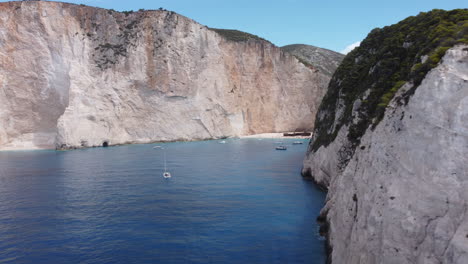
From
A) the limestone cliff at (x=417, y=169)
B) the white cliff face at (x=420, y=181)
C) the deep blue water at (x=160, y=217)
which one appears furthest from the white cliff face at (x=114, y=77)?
the white cliff face at (x=420, y=181)

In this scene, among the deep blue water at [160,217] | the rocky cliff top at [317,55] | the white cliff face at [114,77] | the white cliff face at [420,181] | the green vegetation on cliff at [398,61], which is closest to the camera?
the white cliff face at [420,181]

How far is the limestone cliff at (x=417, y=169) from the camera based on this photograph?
23.2 ft

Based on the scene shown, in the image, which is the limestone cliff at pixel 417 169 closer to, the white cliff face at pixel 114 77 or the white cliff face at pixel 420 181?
the white cliff face at pixel 420 181

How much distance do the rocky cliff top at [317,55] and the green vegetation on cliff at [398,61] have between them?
11726 centimetres

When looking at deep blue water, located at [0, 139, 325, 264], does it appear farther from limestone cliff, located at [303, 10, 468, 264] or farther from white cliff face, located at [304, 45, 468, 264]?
white cliff face, located at [304, 45, 468, 264]

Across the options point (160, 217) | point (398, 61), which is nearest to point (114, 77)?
point (160, 217)

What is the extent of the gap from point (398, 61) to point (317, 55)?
5691 inches

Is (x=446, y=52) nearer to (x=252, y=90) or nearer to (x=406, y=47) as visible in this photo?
A: (x=406, y=47)

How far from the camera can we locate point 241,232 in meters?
15.9

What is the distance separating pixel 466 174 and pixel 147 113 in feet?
239

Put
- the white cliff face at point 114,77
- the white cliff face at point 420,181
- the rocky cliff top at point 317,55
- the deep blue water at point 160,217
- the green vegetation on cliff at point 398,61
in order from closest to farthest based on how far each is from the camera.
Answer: the white cliff face at point 420,181 < the green vegetation on cliff at point 398,61 < the deep blue water at point 160,217 < the white cliff face at point 114,77 < the rocky cliff top at point 317,55

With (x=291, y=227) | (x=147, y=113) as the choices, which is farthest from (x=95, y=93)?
(x=291, y=227)

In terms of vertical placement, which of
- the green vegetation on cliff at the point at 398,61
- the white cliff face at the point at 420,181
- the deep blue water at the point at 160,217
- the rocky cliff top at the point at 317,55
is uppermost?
the rocky cliff top at the point at 317,55

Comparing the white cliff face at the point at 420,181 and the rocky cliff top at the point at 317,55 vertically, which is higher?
the rocky cliff top at the point at 317,55
